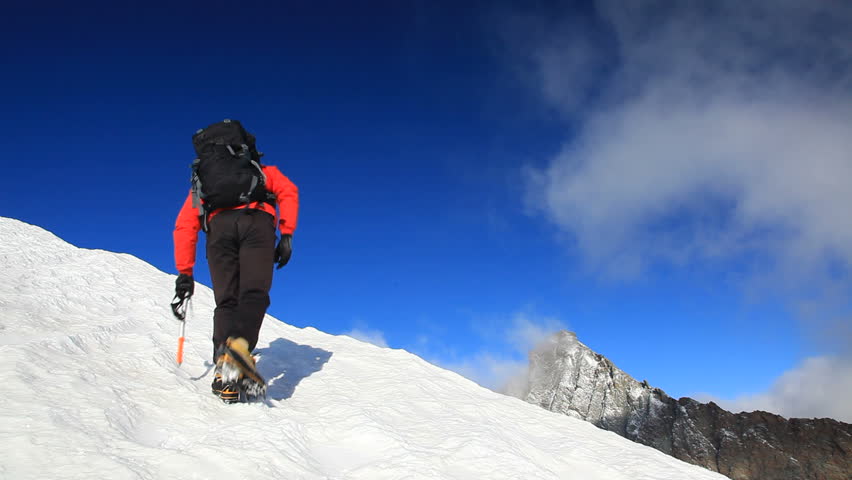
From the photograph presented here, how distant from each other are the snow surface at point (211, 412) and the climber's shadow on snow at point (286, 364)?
29mm

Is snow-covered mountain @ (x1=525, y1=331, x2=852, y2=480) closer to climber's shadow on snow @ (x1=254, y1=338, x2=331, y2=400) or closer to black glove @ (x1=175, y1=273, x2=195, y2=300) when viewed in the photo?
climber's shadow on snow @ (x1=254, y1=338, x2=331, y2=400)

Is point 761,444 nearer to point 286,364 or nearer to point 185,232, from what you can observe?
point 286,364

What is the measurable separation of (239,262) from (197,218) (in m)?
0.72

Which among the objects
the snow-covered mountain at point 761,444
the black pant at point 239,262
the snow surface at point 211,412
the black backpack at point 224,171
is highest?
the snow-covered mountain at point 761,444

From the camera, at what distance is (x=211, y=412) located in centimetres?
386

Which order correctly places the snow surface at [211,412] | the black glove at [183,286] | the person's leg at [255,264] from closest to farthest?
the snow surface at [211,412] < the person's leg at [255,264] < the black glove at [183,286]

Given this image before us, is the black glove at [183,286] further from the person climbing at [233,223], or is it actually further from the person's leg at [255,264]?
the person's leg at [255,264]

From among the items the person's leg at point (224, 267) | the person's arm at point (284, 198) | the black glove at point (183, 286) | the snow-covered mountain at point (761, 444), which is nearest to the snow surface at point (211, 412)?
the person's leg at point (224, 267)

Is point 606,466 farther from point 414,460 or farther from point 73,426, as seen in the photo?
point 73,426

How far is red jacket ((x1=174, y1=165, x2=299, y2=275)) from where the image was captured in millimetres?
5035

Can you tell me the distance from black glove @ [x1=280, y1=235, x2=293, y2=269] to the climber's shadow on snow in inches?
58.9

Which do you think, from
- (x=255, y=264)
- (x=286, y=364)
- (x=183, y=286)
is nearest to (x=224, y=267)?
(x=255, y=264)

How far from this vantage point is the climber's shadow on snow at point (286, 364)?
5395mm

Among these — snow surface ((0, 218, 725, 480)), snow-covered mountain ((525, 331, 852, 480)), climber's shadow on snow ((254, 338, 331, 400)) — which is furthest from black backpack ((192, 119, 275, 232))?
snow-covered mountain ((525, 331, 852, 480))
